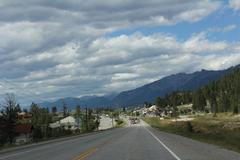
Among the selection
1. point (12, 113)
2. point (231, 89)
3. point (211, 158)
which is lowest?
point (211, 158)

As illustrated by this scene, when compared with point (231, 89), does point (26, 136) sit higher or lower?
lower

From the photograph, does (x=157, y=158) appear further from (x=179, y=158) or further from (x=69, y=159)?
(x=69, y=159)

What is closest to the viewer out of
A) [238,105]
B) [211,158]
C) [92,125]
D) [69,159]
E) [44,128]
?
[211,158]

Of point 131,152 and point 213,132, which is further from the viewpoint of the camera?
point 213,132

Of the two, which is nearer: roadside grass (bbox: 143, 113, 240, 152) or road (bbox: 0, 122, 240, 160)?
road (bbox: 0, 122, 240, 160)

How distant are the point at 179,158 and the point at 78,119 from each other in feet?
529

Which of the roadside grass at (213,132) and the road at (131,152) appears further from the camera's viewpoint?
the roadside grass at (213,132)

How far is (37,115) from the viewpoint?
153250 mm

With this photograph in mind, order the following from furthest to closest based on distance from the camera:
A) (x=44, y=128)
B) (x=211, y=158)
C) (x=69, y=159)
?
(x=44, y=128)
(x=69, y=159)
(x=211, y=158)

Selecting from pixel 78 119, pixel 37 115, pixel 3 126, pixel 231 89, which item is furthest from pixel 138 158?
pixel 231 89

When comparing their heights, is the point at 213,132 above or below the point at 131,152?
above

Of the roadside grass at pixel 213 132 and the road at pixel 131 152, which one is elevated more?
the roadside grass at pixel 213 132

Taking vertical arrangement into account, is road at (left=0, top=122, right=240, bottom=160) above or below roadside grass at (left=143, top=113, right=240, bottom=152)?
below

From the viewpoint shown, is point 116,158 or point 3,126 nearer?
point 116,158
